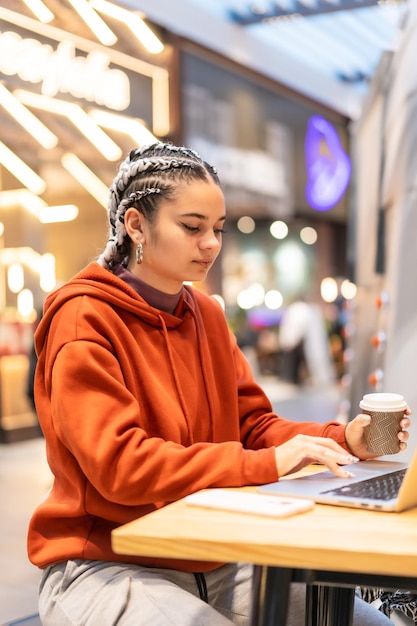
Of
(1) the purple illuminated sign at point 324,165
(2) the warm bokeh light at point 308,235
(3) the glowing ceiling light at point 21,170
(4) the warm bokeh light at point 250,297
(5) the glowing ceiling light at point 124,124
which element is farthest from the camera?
(2) the warm bokeh light at point 308,235

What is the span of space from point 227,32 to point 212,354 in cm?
814

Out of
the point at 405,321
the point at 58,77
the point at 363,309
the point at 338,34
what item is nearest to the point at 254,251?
the point at 338,34

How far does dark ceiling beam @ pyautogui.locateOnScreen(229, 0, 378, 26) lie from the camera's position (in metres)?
8.52

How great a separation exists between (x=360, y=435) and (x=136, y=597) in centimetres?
54

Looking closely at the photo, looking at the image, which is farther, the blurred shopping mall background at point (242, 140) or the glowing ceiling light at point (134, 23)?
the glowing ceiling light at point (134, 23)

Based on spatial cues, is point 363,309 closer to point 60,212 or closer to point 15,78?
point 15,78

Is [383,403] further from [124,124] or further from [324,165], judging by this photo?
[324,165]

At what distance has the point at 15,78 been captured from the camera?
248 inches

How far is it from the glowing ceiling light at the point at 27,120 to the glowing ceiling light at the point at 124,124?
42cm

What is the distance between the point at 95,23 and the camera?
273 inches

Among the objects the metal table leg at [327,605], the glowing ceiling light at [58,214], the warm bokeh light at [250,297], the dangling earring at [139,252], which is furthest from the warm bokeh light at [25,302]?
the warm bokeh light at [250,297]

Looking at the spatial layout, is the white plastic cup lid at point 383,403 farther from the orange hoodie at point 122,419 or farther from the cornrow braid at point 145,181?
the cornrow braid at point 145,181

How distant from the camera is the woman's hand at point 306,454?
4.61ft

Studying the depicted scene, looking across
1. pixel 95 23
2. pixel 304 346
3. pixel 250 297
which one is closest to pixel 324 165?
pixel 304 346
